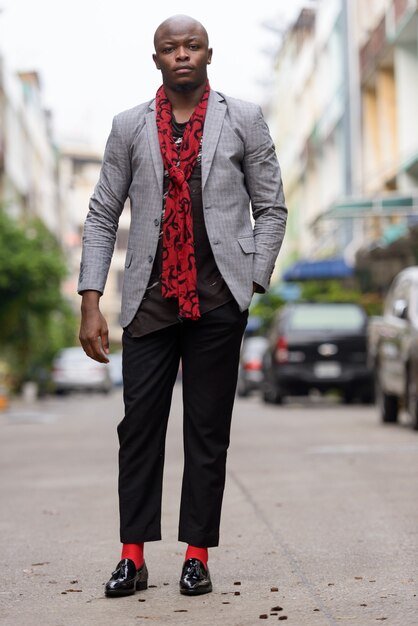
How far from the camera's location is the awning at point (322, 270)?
1507 inches

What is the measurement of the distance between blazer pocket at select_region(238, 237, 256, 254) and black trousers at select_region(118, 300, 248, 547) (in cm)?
20

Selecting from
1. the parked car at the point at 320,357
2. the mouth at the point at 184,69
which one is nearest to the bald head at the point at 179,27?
the mouth at the point at 184,69

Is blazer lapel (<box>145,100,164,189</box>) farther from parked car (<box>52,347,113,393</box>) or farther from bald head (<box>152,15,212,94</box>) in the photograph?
parked car (<box>52,347,113,393</box>)

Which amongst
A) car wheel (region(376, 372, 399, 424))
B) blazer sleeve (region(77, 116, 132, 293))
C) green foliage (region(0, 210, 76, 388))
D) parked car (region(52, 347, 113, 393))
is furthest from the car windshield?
blazer sleeve (region(77, 116, 132, 293))

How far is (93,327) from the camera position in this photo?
209 inches

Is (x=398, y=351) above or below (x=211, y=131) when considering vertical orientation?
below

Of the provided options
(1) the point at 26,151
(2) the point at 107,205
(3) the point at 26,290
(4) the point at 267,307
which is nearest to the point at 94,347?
(2) the point at 107,205

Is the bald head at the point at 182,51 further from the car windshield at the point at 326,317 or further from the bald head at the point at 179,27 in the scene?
the car windshield at the point at 326,317

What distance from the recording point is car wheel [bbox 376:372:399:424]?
55.4ft

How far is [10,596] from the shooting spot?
541cm

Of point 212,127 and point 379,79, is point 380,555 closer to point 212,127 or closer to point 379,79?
point 212,127

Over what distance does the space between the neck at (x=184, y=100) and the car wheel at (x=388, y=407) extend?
11.7 meters

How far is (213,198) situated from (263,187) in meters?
0.22

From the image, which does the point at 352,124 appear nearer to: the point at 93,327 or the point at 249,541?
the point at 249,541
